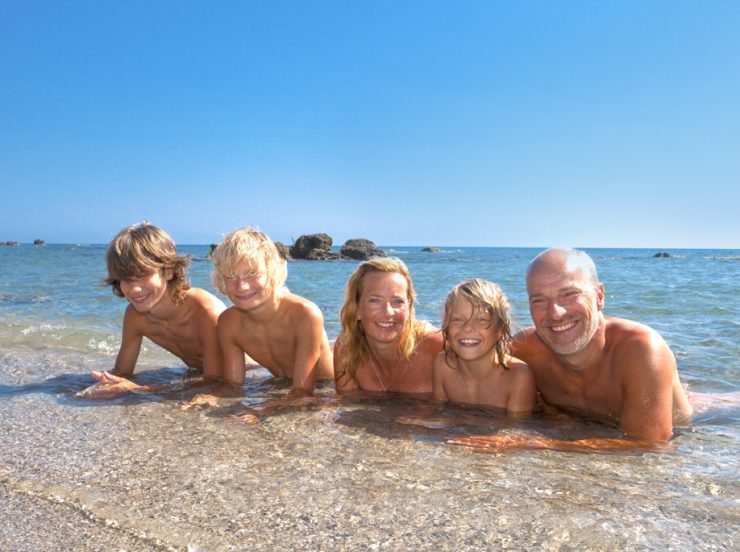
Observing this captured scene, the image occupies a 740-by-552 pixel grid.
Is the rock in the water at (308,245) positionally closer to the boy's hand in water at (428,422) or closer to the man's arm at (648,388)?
the boy's hand in water at (428,422)

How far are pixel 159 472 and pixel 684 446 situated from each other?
2929 mm

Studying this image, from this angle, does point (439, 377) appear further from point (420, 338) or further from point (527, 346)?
point (527, 346)

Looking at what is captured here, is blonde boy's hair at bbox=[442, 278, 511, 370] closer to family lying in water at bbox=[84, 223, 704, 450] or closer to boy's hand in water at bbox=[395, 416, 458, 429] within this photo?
Answer: family lying in water at bbox=[84, 223, 704, 450]

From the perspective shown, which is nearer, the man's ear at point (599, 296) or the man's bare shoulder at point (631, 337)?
the man's bare shoulder at point (631, 337)

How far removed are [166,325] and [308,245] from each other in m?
42.0

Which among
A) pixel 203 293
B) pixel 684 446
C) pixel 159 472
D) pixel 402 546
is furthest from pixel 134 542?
pixel 203 293

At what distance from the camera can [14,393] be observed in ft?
15.0

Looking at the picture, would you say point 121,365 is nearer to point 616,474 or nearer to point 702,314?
point 616,474

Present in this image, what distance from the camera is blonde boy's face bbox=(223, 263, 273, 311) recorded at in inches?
173

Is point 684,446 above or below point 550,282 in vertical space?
below

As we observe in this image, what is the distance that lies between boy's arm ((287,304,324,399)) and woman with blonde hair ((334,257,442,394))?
0.19 meters

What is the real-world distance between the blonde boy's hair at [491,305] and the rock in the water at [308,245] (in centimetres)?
4316

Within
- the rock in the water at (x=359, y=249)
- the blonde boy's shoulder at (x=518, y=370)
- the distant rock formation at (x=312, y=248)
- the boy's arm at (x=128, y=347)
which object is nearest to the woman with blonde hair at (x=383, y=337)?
the blonde boy's shoulder at (x=518, y=370)

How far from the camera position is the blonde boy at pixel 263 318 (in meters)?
4.40
